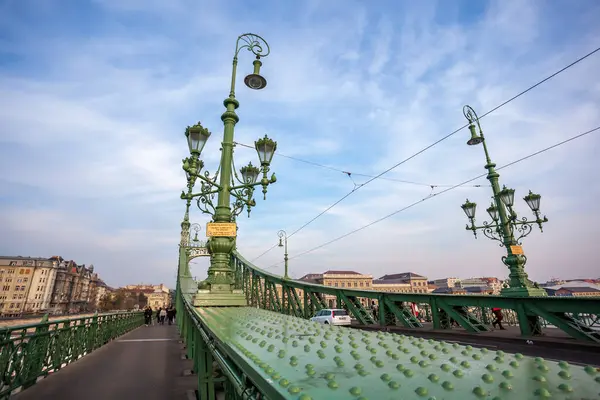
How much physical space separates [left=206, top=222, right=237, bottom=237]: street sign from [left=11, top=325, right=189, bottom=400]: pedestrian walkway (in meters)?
2.68

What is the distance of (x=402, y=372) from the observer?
1.25m

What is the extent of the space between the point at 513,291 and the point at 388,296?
15.2 ft

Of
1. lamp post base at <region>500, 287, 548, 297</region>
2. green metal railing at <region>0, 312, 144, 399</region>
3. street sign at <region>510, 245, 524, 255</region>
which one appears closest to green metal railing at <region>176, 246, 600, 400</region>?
green metal railing at <region>0, 312, 144, 399</region>

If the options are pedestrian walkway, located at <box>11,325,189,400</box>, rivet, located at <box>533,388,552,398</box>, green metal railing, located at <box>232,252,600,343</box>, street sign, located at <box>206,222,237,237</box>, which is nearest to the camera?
rivet, located at <box>533,388,552,398</box>

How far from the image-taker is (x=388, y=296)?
8555 millimetres

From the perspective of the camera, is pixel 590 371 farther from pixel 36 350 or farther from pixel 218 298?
pixel 36 350

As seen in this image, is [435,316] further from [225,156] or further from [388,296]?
[225,156]

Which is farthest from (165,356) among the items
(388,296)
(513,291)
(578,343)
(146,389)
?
(513,291)

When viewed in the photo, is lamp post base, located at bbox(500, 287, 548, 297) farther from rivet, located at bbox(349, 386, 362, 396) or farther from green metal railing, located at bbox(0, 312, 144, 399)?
green metal railing, located at bbox(0, 312, 144, 399)

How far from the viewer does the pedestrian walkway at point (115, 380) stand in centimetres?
452

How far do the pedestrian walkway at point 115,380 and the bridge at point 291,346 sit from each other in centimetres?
3

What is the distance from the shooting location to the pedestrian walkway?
4.52m

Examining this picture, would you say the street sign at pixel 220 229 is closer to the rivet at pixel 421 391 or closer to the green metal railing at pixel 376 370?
the green metal railing at pixel 376 370

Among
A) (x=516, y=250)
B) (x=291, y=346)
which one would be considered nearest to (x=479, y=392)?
(x=291, y=346)
